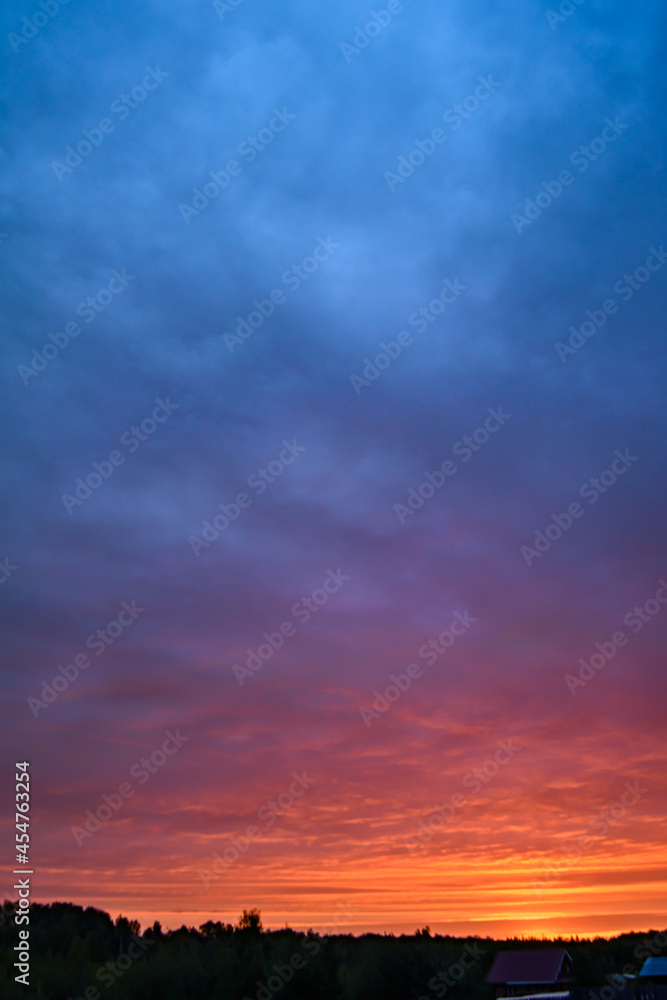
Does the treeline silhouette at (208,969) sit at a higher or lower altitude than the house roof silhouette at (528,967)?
higher

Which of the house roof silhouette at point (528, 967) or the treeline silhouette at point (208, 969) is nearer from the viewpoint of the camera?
the treeline silhouette at point (208, 969)

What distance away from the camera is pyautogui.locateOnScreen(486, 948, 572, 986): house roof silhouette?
43.0 m

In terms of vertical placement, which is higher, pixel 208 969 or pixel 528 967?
pixel 208 969

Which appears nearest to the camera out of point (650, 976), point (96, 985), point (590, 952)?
point (96, 985)

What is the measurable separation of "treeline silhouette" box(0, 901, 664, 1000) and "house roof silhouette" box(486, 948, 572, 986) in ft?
6.06

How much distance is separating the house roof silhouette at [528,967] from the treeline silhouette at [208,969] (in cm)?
185

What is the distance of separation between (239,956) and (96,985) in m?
9.31

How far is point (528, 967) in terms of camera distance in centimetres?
4444

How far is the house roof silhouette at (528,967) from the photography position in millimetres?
43031

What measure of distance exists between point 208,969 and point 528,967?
24.1m

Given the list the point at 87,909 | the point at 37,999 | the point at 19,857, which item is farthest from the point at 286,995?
the point at 87,909

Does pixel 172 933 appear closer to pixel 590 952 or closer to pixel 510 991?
pixel 510 991

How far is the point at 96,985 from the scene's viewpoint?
24.8 metres

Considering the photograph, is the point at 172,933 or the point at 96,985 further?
the point at 172,933
